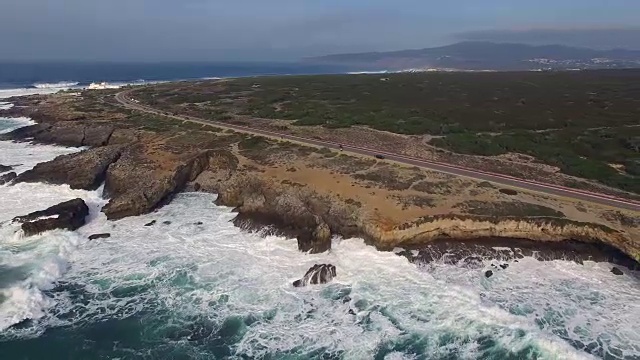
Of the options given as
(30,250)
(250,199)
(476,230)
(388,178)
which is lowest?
(30,250)

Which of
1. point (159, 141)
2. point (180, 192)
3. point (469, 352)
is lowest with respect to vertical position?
point (469, 352)

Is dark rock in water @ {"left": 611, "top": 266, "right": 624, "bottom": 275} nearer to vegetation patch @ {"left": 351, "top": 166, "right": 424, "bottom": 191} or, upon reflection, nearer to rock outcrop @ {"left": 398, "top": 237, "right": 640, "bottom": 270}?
rock outcrop @ {"left": 398, "top": 237, "right": 640, "bottom": 270}

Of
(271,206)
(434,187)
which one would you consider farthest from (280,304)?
(434,187)

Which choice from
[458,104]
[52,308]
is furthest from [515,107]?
[52,308]

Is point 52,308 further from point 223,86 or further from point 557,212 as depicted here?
point 223,86

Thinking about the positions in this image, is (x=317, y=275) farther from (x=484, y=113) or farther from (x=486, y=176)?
(x=484, y=113)

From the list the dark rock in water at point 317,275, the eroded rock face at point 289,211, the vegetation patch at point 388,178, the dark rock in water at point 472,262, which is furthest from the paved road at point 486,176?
the dark rock in water at point 317,275
